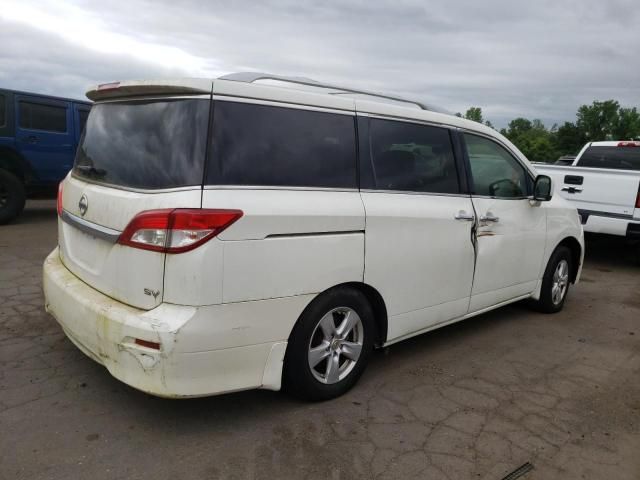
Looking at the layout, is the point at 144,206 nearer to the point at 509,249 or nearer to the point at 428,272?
the point at 428,272

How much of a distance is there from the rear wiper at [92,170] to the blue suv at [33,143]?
19.2 feet

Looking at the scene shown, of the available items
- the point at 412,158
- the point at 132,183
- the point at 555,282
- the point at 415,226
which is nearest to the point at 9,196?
the point at 132,183

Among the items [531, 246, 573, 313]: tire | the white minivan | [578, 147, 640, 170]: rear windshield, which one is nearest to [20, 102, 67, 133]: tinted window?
the white minivan

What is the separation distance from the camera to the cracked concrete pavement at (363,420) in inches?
102

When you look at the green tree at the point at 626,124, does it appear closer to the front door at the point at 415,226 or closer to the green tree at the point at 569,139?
the green tree at the point at 569,139

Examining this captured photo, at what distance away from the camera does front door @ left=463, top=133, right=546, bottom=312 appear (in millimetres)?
4043

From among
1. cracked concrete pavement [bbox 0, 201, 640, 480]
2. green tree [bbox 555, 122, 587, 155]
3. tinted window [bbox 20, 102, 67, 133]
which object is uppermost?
green tree [bbox 555, 122, 587, 155]

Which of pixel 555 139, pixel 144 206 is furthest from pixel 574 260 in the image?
pixel 555 139

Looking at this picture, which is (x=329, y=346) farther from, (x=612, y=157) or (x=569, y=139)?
(x=569, y=139)

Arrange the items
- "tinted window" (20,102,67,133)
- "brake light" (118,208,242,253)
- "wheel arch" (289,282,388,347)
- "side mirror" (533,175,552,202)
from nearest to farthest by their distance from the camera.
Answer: "brake light" (118,208,242,253) → "wheel arch" (289,282,388,347) → "side mirror" (533,175,552,202) → "tinted window" (20,102,67,133)

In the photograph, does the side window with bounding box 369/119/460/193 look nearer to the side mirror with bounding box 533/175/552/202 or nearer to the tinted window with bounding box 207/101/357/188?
the tinted window with bounding box 207/101/357/188

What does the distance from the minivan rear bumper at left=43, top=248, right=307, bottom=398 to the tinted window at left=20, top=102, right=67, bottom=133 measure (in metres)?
6.79

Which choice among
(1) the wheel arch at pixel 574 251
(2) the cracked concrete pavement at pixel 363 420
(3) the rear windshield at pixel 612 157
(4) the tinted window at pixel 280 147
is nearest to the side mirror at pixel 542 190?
(1) the wheel arch at pixel 574 251

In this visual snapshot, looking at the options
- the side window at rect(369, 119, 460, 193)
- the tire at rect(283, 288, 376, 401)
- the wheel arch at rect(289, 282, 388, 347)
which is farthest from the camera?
the side window at rect(369, 119, 460, 193)
